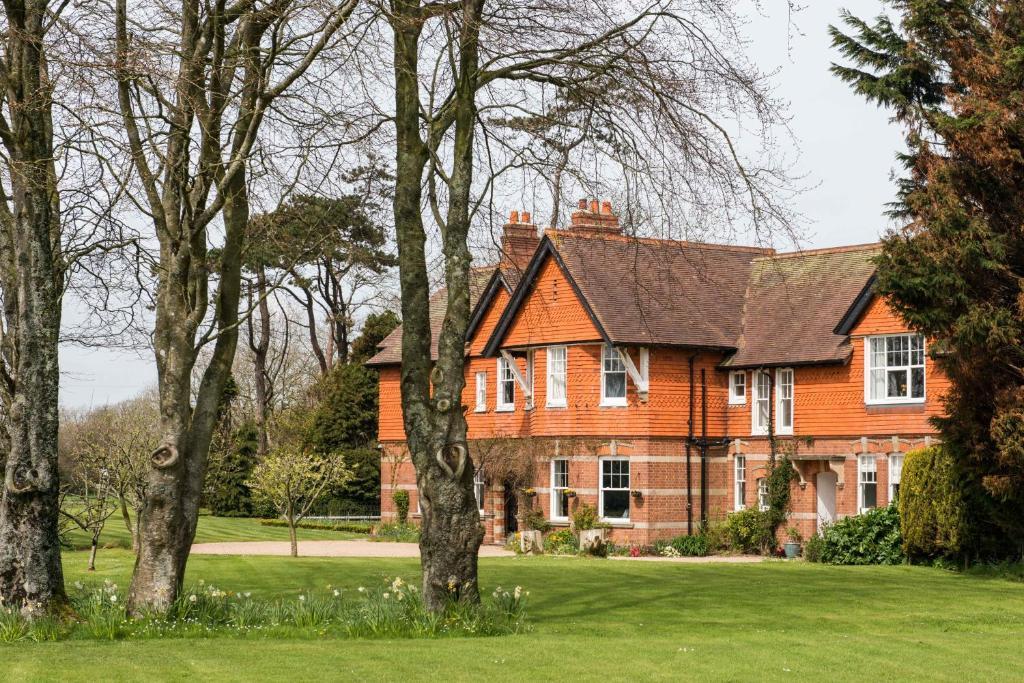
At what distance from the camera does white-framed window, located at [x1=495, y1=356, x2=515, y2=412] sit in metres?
40.2

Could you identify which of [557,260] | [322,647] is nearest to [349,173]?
[322,647]

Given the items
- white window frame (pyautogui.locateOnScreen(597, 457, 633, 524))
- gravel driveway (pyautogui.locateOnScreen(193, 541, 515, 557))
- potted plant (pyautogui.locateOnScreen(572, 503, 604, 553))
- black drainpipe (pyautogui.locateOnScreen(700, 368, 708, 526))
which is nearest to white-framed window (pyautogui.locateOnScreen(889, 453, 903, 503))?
black drainpipe (pyautogui.locateOnScreen(700, 368, 708, 526))

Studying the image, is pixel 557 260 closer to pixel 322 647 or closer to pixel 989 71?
pixel 989 71

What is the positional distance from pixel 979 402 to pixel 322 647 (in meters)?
15.2

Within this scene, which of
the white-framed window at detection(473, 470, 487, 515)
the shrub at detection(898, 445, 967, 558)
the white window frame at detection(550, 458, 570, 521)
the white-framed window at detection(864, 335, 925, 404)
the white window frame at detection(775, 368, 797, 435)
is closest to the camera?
the shrub at detection(898, 445, 967, 558)

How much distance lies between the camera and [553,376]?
125 ft

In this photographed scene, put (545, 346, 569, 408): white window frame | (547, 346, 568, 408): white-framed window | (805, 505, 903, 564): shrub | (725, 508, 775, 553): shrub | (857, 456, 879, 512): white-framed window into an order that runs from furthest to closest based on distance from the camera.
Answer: (547, 346, 568, 408): white-framed window, (545, 346, 569, 408): white window frame, (725, 508, 775, 553): shrub, (857, 456, 879, 512): white-framed window, (805, 505, 903, 564): shrub

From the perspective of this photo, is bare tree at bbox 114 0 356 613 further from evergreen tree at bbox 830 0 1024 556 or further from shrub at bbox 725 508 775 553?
shrub at bbox 725 508 775 553

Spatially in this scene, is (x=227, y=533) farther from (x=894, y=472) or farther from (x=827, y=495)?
(x=894, y=472)

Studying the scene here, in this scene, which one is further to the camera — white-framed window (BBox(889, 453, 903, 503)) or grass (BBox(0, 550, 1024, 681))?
white-framed window (BBox(889, 453, 903, 503))

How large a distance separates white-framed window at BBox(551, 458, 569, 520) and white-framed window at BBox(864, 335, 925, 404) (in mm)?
8858

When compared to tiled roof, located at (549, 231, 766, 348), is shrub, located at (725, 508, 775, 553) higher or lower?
lower

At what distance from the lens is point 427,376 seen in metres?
17.0

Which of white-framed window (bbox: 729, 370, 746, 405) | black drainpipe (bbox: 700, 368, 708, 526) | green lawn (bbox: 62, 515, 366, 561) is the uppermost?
white-framed window (bbox: 729, 370, 746, 405)
